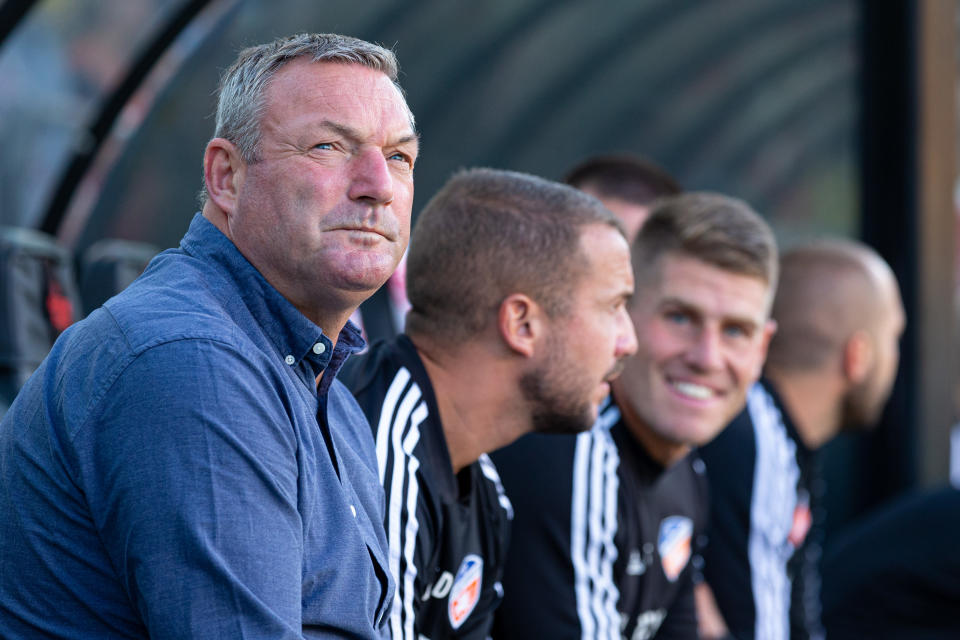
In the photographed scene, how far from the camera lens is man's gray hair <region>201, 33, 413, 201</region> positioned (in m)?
1.78

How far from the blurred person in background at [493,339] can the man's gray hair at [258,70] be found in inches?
29.5

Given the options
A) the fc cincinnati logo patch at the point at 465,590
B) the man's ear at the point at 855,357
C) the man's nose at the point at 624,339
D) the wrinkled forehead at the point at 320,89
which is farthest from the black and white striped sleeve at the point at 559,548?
the man's ear at the point at 855,357

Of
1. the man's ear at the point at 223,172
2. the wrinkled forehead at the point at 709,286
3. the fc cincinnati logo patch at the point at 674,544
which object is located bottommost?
the fc cincinnati logo patch at the point at 674,544

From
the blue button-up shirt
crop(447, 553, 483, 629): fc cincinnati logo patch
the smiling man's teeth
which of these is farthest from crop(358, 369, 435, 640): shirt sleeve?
the smiling man's teeth

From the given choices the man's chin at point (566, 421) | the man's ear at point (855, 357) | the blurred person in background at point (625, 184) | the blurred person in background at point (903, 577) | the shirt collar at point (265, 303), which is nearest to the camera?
the shirt collar at point (265, 303)

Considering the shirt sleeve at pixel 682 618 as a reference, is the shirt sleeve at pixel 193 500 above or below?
above

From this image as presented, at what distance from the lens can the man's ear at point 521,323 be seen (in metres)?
2.54

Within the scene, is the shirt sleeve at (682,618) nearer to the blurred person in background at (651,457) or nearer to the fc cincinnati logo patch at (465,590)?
the blurred person in background at (651,457)

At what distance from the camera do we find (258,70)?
1.81 metres

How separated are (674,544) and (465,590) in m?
1.03

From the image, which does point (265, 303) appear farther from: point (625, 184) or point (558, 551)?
point (625, 184)

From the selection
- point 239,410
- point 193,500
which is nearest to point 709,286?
point 239,410

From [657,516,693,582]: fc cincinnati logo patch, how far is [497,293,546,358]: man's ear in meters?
0.96

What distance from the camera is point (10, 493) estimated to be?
1.60 metres
